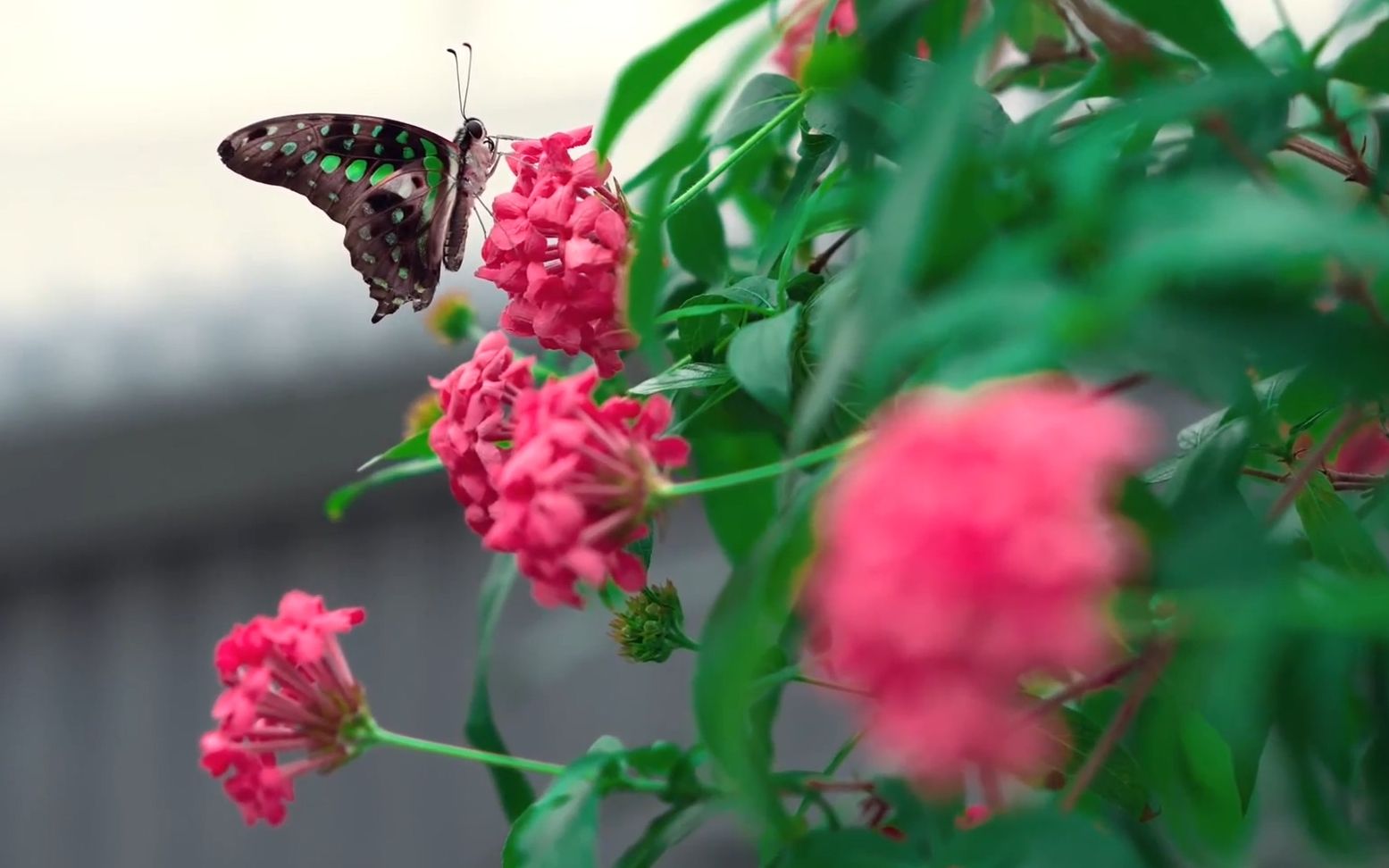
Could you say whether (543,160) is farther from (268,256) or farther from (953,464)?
(268,256)

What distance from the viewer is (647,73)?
318mm

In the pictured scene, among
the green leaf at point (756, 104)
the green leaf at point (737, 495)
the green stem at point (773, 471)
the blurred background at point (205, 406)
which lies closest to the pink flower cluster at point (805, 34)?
the green leaf at point (756, 104)

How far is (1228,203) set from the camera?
0.74ft

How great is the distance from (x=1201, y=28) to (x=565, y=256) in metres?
0.22

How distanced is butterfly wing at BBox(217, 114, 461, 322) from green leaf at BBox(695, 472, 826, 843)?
52 cm

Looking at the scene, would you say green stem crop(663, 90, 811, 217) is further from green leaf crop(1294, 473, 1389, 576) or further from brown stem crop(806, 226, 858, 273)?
green leaf crop(1294, 473, 1389, 576)

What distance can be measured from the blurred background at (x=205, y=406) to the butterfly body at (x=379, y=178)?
1051 mm

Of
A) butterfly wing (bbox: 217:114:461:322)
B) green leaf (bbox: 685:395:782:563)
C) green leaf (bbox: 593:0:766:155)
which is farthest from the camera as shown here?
butterfly wing (bbox: 217:114:461:322)

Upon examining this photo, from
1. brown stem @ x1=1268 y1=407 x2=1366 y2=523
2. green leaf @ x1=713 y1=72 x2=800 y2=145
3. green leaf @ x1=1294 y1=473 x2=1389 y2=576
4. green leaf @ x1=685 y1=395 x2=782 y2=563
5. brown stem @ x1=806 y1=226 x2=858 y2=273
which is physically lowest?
green leaf @ x1=1294 y1=473 x2=1389 y2=576

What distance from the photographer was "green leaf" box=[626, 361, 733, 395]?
→ 0.41 metres

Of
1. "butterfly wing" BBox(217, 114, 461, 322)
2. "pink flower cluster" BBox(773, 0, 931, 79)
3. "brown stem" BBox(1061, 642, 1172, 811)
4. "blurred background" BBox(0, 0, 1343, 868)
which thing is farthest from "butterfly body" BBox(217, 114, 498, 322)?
"blurred background" BBox(0, 0, 1343, 868)

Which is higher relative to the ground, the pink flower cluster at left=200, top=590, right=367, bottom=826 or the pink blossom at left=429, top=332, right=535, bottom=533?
the pink blossom at left=429, top=332, right=535, bottom=533

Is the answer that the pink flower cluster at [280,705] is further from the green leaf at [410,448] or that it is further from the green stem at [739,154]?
the green stem at [739,154]

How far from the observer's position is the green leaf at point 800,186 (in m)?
0.44
